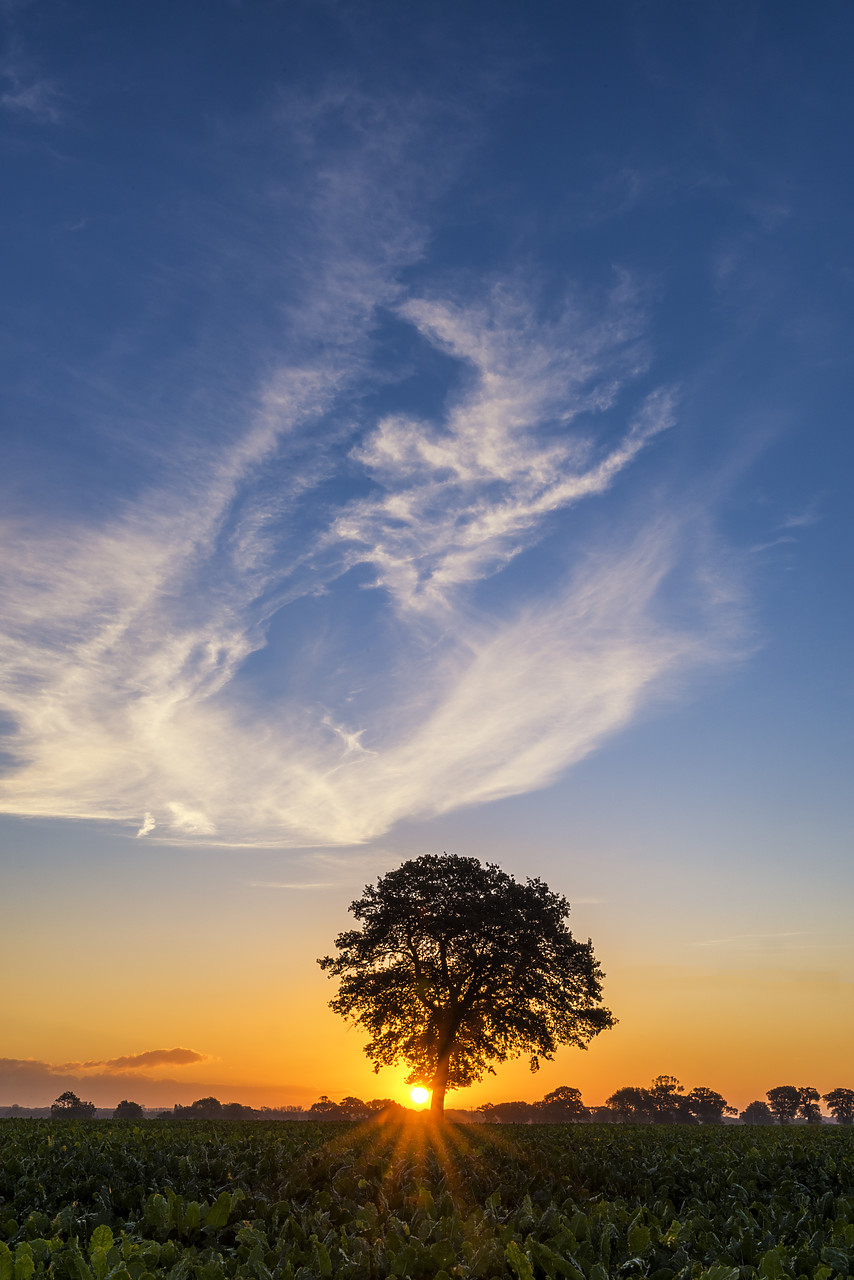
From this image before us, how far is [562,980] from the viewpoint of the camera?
42812 mm

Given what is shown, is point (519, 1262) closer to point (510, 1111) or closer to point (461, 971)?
point (461, 971)

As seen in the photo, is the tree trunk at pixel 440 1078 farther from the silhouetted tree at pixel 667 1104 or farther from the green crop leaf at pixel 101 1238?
the silhouetted tree at pixel 667 1104

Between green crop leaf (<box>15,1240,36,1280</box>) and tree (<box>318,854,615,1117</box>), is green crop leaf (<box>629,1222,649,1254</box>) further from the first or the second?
tree (<box>318,854,615,1117</box>)

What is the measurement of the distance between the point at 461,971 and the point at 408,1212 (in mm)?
39956

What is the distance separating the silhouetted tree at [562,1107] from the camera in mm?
186625

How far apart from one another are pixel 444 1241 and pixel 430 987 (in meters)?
42.7

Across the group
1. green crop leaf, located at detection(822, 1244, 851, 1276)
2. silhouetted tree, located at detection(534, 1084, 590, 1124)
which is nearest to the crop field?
green crop leaf, located at detection(822, 1244, 851, 1276)

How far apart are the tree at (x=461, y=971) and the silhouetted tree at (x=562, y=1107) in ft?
560

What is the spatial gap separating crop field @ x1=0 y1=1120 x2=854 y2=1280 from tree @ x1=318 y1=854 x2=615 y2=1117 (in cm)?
3096

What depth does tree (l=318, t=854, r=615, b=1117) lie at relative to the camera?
42531mm

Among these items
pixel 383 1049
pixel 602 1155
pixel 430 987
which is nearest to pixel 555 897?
pixel 430 987

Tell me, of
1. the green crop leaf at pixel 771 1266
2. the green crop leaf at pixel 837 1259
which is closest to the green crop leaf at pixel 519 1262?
the green crop leaf at pixel 771 1266

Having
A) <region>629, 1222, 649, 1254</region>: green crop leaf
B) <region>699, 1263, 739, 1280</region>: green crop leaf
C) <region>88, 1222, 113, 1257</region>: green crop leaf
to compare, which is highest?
<region>88, 1222, 113, 1257</region>: green crop leaf

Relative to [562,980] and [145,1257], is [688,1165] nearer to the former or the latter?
[145,1257]
